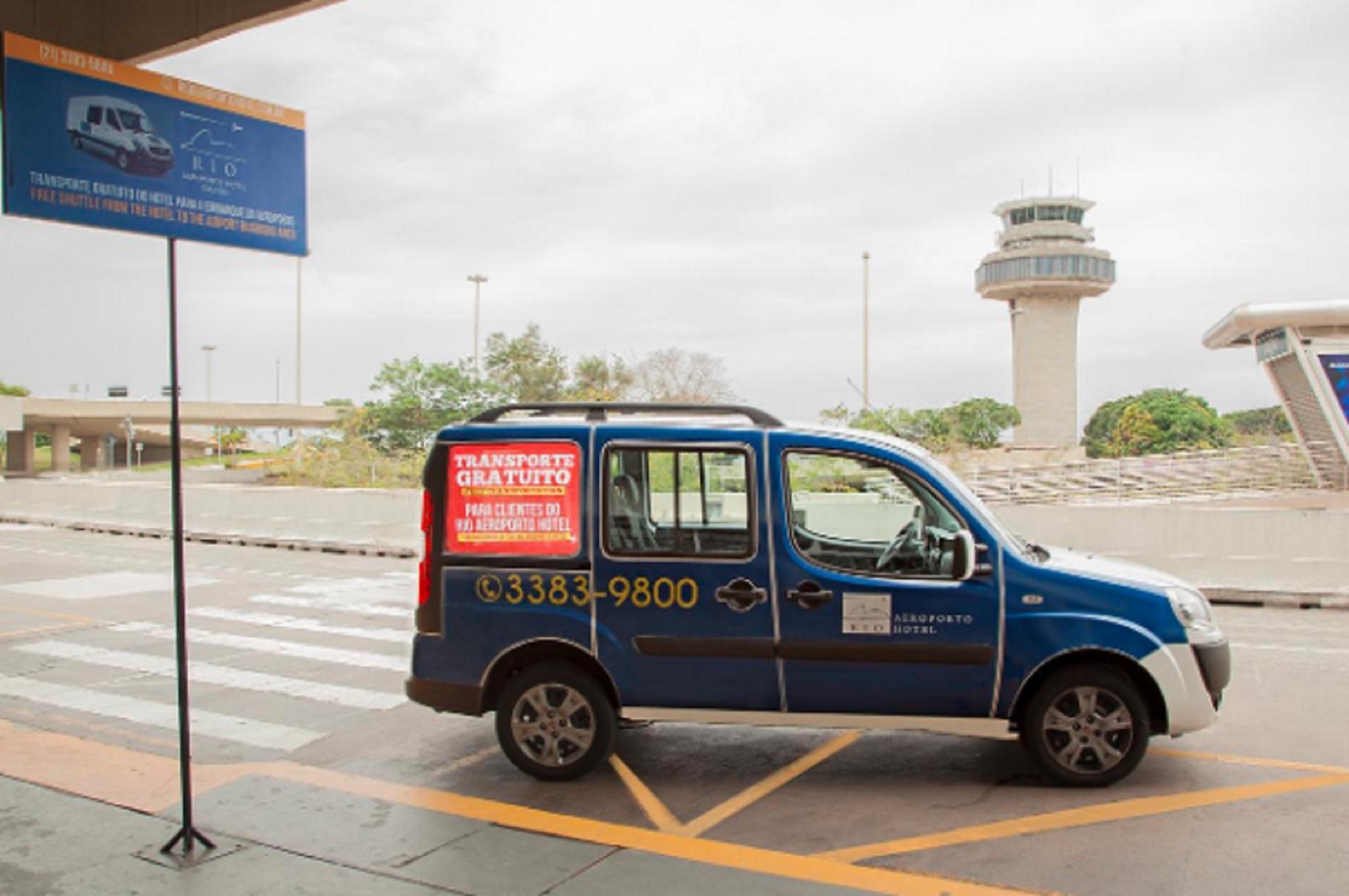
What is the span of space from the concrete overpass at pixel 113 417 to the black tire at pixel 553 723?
214 ft

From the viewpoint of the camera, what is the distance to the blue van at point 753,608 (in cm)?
611

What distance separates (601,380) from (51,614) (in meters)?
33.3

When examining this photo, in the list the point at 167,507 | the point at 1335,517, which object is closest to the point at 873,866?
the point at 1335,517

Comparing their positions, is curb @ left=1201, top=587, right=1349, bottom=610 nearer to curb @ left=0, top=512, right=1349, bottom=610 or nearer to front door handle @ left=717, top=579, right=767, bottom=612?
curb @ left=0, top=512, right=1349, bottom=610

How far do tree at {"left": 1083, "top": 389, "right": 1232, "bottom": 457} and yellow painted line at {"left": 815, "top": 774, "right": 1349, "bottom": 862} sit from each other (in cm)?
7032

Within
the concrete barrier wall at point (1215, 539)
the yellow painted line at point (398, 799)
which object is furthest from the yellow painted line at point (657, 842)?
the concrete barrier wall at point (1215, 539)

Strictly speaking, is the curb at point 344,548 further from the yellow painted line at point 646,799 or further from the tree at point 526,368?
the tree at point 526,368

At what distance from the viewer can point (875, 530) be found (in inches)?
273

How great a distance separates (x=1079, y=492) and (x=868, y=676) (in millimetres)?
35979

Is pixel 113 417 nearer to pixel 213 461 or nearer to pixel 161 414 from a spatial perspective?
pixel 161 414

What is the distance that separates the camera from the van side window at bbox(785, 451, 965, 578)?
6.30m

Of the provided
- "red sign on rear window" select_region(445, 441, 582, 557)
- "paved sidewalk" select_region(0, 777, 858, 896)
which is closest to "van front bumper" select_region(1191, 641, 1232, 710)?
"paved sidewalk" select_region(0, 777, 858, 896)

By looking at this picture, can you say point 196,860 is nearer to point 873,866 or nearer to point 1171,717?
point 873,866

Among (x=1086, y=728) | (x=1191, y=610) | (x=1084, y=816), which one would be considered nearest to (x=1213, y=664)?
(x=1191, y=610)
